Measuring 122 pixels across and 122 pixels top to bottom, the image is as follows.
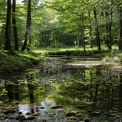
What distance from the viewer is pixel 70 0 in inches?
1444

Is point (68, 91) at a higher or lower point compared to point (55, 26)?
lower

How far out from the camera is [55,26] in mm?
73688

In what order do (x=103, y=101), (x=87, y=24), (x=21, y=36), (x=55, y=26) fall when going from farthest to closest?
(x=55, y=26) < (x=21, y=36) < (x=87, y=24) < (x=103, y=101)

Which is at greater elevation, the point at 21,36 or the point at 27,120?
the point at 21,36

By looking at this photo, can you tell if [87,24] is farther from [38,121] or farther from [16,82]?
[38,121]

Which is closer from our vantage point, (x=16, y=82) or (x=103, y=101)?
(x=103, y=101)

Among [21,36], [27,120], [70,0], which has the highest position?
[70,0]

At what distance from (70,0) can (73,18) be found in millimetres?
2921

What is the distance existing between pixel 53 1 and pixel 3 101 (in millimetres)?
28845

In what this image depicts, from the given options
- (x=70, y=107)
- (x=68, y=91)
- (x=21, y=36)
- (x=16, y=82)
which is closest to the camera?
(x=70, y=107)

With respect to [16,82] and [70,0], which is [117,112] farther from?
[70,0]

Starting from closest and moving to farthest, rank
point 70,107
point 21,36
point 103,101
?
point 70,107 → point 103,101 → point 21,36

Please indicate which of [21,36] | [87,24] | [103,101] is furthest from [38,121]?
[21,36]

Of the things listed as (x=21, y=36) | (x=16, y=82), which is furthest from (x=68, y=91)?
(x=21, y=36)
